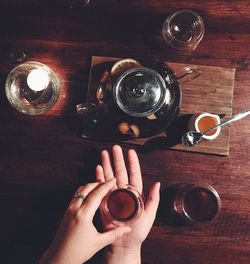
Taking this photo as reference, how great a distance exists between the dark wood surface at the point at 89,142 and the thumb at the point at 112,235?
0.93 ft

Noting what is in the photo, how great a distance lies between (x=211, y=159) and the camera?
1.97 meters

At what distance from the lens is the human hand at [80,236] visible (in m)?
1.65

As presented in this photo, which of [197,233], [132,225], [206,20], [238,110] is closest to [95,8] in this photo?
[206,20]

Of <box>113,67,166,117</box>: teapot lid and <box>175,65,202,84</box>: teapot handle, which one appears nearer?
<box>113,67,166,117</box>: teapot lid

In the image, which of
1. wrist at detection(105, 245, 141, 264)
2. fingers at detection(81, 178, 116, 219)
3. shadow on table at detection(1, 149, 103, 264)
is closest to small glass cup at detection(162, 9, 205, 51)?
shadow on table at detection(1, 149, 103, 264)

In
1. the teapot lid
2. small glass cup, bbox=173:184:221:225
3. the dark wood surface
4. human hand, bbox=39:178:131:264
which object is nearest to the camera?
human hand, bbox=39:178:131:264

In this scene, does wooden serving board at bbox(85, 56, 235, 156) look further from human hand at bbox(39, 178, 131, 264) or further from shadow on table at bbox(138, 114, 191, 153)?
human hand at bbox(39, 178, 131, 264)

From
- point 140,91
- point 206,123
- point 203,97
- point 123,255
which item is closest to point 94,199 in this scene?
point 123,255

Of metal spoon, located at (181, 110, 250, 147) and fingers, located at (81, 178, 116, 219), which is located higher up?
metal spoon, located at (181, 110, 250, 147)

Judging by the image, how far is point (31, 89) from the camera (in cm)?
205

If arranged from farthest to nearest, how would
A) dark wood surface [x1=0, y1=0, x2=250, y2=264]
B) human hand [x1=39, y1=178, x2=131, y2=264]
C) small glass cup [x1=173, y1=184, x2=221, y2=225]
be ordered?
dark wood surface [x1=0, y1=0, x2=250, y2=264], small glass cup [x1=173, y1=184, x2=221, y2=225], human hand [x1=39, y1=178, x2=131, y2=264]

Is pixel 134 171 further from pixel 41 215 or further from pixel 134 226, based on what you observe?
pixel 41 215

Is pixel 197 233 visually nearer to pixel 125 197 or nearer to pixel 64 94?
pixel 125 197

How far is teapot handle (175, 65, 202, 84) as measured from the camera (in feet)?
6.51
